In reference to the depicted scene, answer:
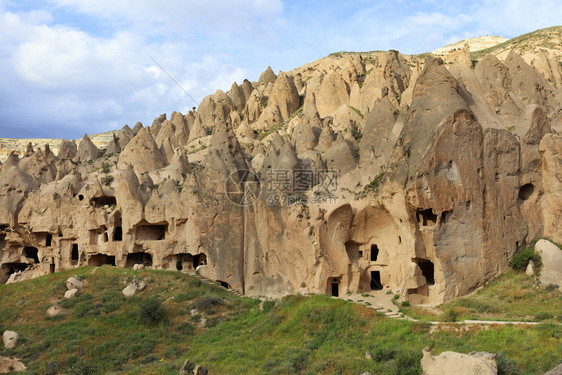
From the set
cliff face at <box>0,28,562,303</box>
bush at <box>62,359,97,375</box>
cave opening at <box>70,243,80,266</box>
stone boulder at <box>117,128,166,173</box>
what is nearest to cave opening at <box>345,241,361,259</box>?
cliff face at <box>0,28,562,303</box>

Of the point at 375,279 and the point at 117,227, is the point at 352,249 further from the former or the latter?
the point at 117,227

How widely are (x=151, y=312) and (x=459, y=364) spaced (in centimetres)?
1791

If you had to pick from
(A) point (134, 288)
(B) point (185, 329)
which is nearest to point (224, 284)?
(A) point (134, 288)

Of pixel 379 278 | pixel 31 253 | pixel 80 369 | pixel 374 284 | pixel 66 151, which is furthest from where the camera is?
pixel 66 151

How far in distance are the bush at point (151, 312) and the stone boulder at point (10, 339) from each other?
6500 millimetres

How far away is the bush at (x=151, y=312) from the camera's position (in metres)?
28.6

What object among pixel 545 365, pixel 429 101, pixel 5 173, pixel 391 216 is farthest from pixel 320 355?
pixel 5 173

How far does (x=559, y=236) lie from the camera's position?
27766 millimetres

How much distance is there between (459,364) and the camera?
53.8ft

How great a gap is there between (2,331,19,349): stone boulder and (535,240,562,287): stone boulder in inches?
1079

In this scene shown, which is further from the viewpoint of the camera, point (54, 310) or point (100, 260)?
point (100, 260)

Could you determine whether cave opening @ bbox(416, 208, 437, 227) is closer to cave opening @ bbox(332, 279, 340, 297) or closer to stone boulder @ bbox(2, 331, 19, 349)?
cave opening @ bbox(332, 279, 340, 297)

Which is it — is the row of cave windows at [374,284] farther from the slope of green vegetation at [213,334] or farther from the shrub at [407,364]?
the shrub at [407,364]

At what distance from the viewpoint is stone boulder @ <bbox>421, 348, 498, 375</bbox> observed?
52.2 feet
